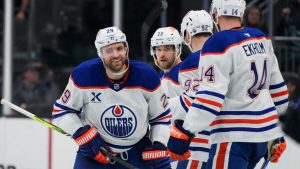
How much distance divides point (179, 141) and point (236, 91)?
35cm

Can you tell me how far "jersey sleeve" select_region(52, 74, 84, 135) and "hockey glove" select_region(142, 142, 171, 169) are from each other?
14.5 inches

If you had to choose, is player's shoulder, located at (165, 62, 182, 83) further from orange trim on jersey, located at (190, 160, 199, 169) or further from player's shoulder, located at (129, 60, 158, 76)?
player's shoulder, located at (129, 60, 158, 76)

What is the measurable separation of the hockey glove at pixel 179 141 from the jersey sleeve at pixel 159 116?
1.16 ft

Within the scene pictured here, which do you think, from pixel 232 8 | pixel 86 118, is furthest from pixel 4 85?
pixel 232 8

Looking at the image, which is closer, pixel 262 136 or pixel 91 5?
pixel 262 136

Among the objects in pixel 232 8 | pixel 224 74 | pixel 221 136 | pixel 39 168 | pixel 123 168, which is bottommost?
pixel 39 168

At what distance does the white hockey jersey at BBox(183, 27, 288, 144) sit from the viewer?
3.98 m

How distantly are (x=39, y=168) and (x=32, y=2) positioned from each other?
1.59m

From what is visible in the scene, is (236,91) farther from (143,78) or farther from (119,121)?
(119,121)

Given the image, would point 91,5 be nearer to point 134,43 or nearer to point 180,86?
point 134,43

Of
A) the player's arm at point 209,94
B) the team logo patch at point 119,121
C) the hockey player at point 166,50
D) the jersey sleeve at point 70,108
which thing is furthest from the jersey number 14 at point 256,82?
the hockey player at point 166,50

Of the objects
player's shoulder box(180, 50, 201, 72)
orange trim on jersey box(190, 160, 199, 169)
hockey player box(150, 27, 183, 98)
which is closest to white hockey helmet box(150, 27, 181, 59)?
hockey player box(150, 27, 183, 98)

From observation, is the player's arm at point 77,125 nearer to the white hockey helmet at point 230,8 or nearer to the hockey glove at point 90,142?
the hockey glove at point 90,142

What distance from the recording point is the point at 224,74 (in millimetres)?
3980
